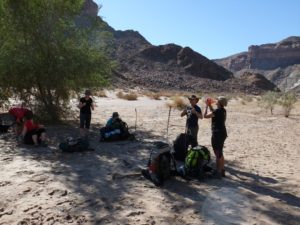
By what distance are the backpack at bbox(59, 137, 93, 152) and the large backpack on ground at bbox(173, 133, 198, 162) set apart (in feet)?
6.77

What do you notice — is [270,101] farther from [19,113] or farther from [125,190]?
[125,190]

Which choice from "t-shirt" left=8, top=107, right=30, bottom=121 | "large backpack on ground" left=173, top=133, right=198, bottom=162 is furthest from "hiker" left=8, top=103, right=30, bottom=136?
"large backpack on ground" left=173, top=133, right=198, bottom=162

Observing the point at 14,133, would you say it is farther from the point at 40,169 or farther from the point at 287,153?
the point at 287,153

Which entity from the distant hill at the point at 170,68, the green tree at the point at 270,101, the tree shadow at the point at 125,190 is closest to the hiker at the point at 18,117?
the tree shadow at the point at 125,190

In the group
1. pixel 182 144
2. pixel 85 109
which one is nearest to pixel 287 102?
pixel 85 109

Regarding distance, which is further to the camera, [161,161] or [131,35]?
[131,35]

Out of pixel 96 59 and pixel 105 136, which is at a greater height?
pixel 96 59

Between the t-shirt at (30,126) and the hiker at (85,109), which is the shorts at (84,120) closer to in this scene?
the hiker at (85,109)

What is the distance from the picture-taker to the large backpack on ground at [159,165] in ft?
26.2

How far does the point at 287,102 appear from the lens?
26859mm

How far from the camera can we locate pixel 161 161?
8039 millimetres

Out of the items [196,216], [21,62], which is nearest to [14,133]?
[21,62]

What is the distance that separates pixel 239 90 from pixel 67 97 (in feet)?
261

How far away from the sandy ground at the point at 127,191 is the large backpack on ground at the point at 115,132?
12.0 inches
